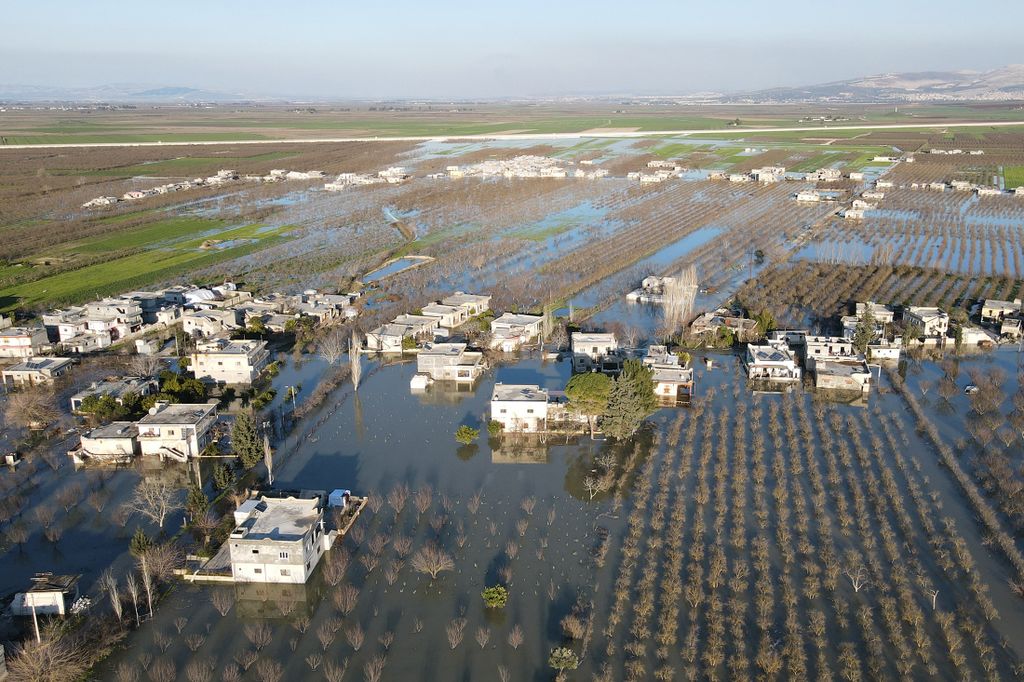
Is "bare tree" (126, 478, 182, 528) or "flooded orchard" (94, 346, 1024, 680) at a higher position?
"bare tree" (126, 478, 182, 528)

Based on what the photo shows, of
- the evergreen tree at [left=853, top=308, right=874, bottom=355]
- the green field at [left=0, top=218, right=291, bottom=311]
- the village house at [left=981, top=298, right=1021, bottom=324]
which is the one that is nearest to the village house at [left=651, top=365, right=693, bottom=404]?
the evergreen tree at [left=853, top=308, right=874, bottom=355]

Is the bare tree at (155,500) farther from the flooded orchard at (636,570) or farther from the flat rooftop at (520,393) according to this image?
the flat rooftop at (520,393)

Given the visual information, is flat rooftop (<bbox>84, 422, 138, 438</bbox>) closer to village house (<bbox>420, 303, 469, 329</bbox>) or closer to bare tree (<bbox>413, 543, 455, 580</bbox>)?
bare tree (<bbox>413, 543, 455, 580</bbox>)

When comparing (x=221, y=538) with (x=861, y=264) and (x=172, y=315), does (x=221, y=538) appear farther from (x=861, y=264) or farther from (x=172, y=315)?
(x=861, y=264)

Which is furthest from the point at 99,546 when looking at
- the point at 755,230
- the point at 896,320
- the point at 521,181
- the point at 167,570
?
the point at 521,181

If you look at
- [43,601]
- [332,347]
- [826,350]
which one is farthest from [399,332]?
[43,601]

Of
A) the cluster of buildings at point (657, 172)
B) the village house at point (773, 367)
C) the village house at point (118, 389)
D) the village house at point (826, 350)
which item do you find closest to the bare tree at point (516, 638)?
the village house at point (118, 389)

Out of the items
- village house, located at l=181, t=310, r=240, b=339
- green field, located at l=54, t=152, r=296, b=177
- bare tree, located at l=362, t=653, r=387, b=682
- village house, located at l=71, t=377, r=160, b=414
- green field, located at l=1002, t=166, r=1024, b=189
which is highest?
green field, located at l=54, t=152, r=296, b=177
